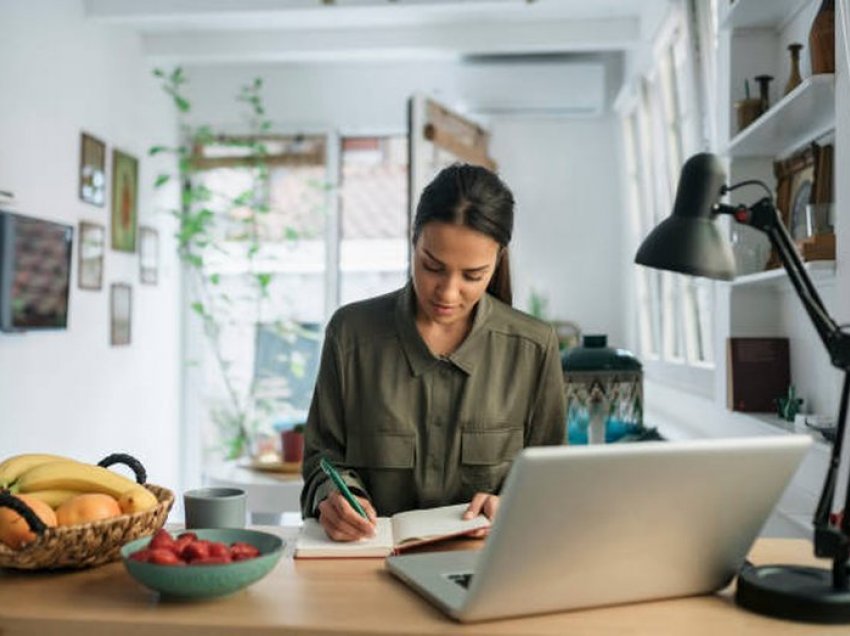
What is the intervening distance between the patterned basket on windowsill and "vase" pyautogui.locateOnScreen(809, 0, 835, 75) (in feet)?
5.31

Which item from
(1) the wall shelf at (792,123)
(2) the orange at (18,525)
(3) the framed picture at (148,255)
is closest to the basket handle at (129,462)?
(2) the orange at (18,525)

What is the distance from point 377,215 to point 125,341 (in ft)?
5.65

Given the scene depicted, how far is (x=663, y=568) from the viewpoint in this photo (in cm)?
112

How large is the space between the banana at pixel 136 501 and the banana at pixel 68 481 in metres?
0.02

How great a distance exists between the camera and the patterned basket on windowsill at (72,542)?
3.82ft

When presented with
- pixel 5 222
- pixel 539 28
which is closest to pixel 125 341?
pixel 5 222

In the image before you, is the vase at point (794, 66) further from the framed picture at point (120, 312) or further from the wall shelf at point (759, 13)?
the framed picture at point (120, 312)

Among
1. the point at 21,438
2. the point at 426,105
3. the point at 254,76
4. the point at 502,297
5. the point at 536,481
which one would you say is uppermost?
the point at 254,76

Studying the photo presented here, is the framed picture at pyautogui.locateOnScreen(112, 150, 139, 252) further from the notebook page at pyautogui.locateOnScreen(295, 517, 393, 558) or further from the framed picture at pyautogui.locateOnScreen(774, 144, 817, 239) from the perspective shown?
the notebook page at pyautogui.locateOnScreen(295, 517, 393, 558)

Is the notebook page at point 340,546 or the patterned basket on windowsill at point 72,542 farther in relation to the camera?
the notebook page at point 340,546

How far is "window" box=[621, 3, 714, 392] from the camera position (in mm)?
3945

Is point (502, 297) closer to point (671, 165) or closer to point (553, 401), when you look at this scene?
point (553, 401)

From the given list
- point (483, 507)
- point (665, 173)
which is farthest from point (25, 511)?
point (665, 173)

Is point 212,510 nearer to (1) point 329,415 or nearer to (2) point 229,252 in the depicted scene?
(1) point 329,415
